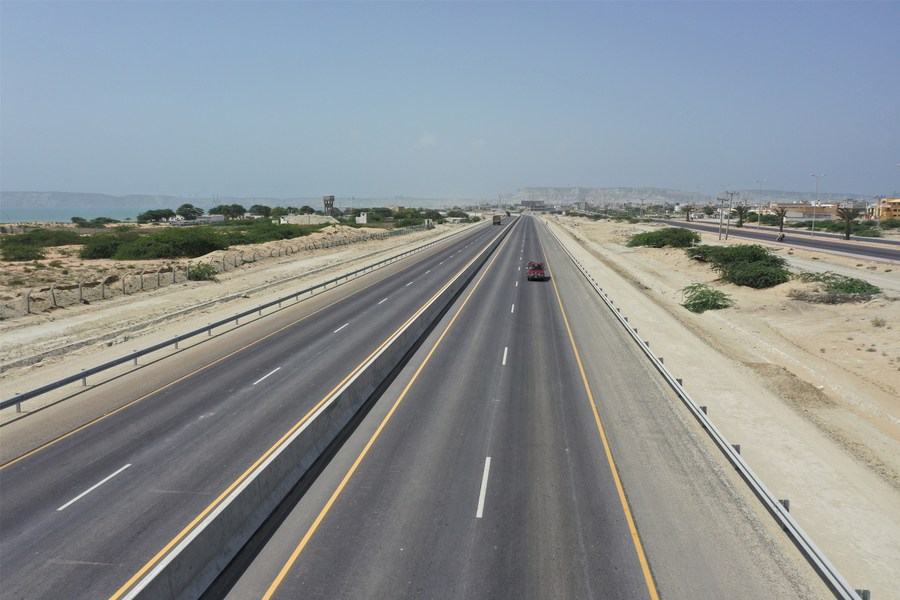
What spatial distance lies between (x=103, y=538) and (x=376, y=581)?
5.82m

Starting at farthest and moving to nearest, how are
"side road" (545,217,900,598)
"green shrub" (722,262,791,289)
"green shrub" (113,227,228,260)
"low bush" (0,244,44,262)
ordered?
"green shrub" (113,227,228,260)
"low bush" (0,244,44,262)
"green shrub" (722,262,791,289)
"side road" (545,217,900,598)

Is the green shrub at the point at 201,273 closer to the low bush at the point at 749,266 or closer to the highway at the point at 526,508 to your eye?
the highway at the point at 526,508

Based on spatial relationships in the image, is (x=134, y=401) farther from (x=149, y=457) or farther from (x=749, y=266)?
(x=749, y=266)

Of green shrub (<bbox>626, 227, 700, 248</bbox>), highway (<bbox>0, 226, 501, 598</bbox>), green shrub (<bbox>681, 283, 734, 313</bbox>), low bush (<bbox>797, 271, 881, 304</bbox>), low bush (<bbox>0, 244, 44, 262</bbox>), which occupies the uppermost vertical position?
green shrub (<bbox>626, 227, 700, 248</bbox>)

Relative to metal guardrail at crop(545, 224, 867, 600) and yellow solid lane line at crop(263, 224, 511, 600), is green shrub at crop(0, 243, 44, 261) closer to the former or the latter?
yellow solid lane line at crop(263, 224, 511, 600)

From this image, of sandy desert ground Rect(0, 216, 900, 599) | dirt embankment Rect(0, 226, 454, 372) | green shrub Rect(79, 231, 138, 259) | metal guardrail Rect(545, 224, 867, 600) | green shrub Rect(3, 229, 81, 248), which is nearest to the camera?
metal guardrail Rect(545, 224, 867, 600)

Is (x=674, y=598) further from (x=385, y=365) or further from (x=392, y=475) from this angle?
(x=385, y=365)

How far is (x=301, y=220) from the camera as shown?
455 ft

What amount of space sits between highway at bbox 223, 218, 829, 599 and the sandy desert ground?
159 centimetres

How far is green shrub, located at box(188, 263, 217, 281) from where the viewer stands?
49281 mm

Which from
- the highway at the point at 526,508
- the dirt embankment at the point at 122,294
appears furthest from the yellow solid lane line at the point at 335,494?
the dirt embankment at the point at 122,294

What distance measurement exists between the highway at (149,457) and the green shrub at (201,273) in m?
26.1

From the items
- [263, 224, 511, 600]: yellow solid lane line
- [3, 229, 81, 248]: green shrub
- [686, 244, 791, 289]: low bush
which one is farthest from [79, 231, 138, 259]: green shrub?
[686, 244, 791, 289]: low bush

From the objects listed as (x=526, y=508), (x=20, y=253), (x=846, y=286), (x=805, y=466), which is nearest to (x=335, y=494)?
(x=526, y=508)
